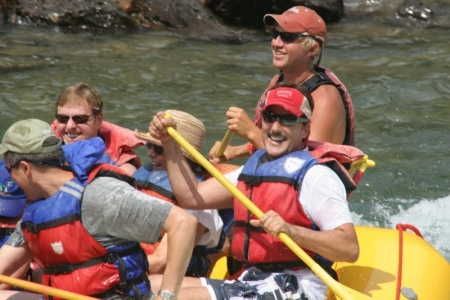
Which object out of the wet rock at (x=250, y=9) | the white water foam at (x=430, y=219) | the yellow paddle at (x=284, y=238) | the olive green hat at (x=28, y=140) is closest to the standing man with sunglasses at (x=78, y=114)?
the yellow paddle at (x=284, y=238)

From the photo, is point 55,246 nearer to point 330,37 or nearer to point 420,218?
point 420,218

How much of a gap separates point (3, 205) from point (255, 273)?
3.90ft

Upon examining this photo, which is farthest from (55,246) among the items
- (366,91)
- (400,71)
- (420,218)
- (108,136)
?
(400,71)

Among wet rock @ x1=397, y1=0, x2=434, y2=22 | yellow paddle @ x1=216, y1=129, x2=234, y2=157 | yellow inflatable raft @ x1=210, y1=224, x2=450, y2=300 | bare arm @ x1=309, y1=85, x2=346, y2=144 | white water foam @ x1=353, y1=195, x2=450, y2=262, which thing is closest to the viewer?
yellow inflatable raft @ x1=210, y1=224, x2=450, y2=300

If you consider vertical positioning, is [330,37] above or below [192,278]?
below

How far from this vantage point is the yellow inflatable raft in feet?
13.2

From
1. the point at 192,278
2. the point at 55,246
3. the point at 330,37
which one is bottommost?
the point at 330,37

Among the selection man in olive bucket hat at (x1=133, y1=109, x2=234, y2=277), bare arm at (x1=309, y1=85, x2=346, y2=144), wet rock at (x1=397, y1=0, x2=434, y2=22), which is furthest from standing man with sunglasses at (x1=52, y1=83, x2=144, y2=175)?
wet rock at (x1=397, y1=0, x2=434, y2=22)

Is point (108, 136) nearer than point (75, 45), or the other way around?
point (108, 136)

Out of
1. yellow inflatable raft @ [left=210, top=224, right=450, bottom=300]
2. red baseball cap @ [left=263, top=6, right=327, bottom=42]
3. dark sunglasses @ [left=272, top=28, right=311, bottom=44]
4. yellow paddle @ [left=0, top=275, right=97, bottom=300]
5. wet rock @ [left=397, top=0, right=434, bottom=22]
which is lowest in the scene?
wet rock @ [left=397, top=0, right=434, bottom=22]

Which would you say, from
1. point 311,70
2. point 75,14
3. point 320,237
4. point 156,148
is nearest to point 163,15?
point 75,14

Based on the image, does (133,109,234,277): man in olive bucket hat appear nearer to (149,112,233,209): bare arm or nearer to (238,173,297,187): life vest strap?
(149,112,233,209): bare arm

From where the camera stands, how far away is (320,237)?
136 inches

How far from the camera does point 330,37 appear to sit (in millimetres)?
10852
